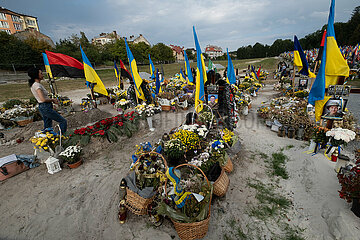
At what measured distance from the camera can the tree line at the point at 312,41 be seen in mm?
36625

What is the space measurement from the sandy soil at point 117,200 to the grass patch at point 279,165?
5.8 inches

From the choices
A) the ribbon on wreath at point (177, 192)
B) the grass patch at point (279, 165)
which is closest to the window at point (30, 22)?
the ribbon on wreath at point (177, 192)

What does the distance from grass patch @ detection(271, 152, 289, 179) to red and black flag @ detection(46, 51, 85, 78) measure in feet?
29.2

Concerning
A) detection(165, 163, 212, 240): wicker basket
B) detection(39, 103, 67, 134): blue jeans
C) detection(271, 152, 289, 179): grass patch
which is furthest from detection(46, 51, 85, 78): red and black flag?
detection(271, 152, 289, 179): grass patch

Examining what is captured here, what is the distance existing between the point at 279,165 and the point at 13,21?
72.5 m

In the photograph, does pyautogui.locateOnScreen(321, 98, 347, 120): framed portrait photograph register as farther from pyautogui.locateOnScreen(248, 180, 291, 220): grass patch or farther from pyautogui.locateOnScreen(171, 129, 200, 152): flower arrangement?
pyautogui.locateOnScreen(171, 129, 200, 152): flower arrangement

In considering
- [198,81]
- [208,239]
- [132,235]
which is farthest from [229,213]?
[198,81]

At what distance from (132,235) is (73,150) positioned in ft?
10.0

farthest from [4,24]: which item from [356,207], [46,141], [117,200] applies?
[356,207]

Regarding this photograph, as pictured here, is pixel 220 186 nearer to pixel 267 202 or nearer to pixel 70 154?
pixel 267 202

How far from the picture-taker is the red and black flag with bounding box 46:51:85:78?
279 inches

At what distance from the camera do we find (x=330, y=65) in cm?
389

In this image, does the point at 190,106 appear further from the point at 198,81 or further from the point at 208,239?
the point at 208,239

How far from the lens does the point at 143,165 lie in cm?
346
